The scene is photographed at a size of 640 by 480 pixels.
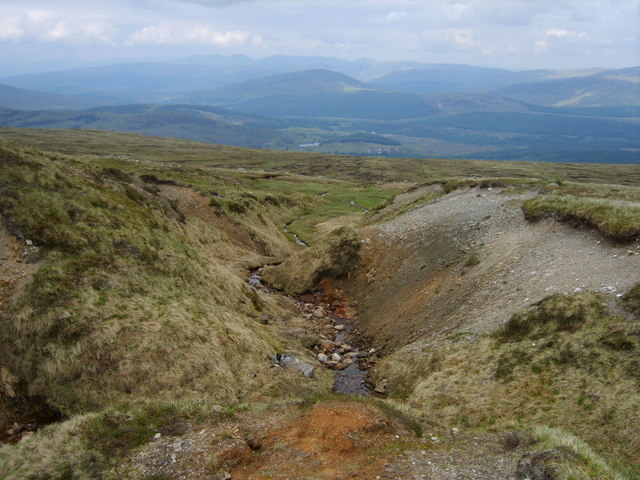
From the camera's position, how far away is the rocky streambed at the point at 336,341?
28234mm

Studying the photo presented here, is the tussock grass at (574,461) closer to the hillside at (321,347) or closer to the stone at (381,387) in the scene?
the hillside at (321,347)

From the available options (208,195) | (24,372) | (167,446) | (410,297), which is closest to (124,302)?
(24,372)

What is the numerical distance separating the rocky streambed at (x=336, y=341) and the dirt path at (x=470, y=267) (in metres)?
1.50

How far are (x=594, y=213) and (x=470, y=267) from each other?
9866 millimetres

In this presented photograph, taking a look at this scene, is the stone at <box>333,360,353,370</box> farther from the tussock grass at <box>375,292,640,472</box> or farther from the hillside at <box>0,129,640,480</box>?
the tussock grass at <box>375,292,640,472</box>

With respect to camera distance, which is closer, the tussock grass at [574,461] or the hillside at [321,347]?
the tussock grass at [574,461]

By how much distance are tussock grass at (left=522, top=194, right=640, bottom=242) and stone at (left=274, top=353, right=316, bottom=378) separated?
22.6 metres

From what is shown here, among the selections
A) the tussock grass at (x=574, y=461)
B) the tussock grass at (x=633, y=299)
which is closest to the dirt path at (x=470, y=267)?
the tussock grass at (x=633, y=299)

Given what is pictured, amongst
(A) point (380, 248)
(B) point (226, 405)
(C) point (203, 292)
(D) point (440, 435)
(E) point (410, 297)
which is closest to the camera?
(D) point (440, 435)

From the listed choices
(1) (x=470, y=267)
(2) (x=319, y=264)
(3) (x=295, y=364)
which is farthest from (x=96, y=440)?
(2) (x=319, y=264)

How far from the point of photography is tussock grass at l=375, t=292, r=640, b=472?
58.0 feet

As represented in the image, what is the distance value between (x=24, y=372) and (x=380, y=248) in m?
34.1

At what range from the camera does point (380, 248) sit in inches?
1863

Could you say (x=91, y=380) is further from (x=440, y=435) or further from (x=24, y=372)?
(x=440, y=435)
